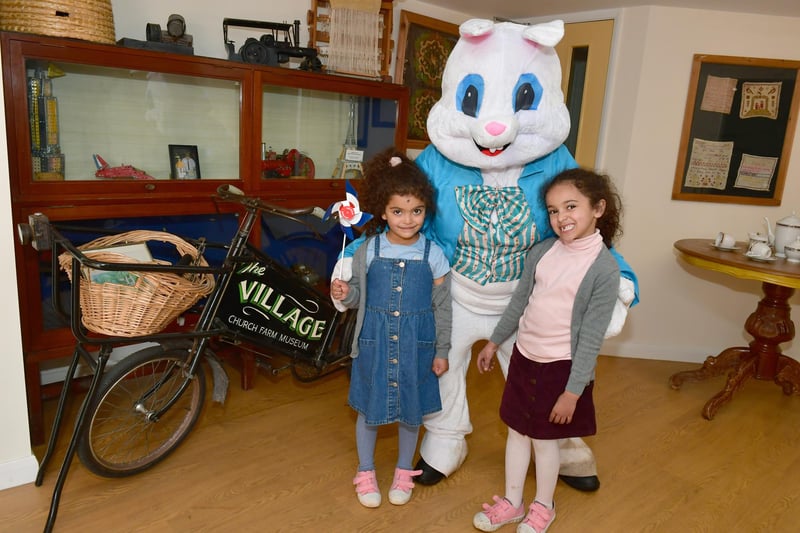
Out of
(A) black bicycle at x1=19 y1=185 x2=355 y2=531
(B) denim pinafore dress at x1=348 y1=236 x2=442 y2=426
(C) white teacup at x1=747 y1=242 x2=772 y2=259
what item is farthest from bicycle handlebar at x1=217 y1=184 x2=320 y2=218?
(C) white teacup at x1=747 y1=242 x2=772 y2=259

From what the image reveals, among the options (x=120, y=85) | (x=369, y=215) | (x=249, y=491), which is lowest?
(x=249, y=491)

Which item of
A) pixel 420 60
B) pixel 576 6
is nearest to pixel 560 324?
pixel 420 60

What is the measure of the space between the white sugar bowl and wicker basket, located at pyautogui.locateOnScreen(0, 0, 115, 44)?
2.84 metres

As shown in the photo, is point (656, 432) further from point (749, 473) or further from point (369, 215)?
point (369, 215)

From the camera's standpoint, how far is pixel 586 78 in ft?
10.9

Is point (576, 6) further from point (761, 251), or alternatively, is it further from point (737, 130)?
point (761, 251)

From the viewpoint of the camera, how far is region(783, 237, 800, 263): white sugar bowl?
2.62 meters

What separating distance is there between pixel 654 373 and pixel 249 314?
2155 mm

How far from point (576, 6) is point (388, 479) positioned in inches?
100

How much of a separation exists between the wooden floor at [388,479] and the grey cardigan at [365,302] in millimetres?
523

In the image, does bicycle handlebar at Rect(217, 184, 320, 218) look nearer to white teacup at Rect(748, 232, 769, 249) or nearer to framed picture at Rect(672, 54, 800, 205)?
white teacup at Rect(748, 232, 769, 249)

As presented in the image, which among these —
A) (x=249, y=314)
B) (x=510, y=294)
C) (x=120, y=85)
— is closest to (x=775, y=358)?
(x=510, y=294)

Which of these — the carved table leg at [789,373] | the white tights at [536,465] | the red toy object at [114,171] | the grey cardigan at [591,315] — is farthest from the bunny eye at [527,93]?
the carved table leg at [789,373]

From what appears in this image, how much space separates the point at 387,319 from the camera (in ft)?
5.97
